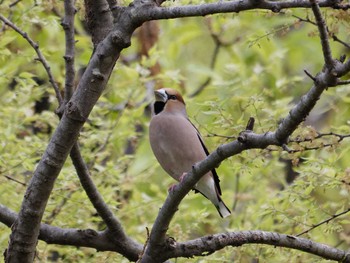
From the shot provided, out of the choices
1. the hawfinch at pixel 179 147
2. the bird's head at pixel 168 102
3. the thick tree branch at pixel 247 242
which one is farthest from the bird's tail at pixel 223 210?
the thick tree branch at pixel 247 242

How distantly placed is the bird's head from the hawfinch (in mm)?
42

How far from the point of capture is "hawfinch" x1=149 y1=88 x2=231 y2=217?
17.3 ft

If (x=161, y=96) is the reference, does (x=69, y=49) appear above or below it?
below

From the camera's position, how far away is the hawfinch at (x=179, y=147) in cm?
526

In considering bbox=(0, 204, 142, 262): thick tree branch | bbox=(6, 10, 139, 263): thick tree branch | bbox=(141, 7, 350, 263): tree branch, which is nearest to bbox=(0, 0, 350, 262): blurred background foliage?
bbox=(0, 204, 142, 262): thick tree branch

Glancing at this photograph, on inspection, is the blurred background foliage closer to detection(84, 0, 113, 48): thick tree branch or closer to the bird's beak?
the bird's beak

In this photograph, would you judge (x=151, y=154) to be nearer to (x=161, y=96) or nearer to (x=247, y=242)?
(x=161, y=96)

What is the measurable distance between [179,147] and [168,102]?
0.46 m

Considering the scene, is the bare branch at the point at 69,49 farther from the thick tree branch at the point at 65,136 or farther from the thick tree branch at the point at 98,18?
the thick tree branch at the point at 65,136

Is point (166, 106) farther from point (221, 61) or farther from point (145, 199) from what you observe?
point (221, 61)

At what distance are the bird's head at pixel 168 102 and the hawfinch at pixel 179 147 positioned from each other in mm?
42

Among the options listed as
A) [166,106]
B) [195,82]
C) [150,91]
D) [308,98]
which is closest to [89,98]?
[308,98]

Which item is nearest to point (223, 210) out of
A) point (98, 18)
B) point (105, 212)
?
point (105, 212)

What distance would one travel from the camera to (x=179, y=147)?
525 centimetres
